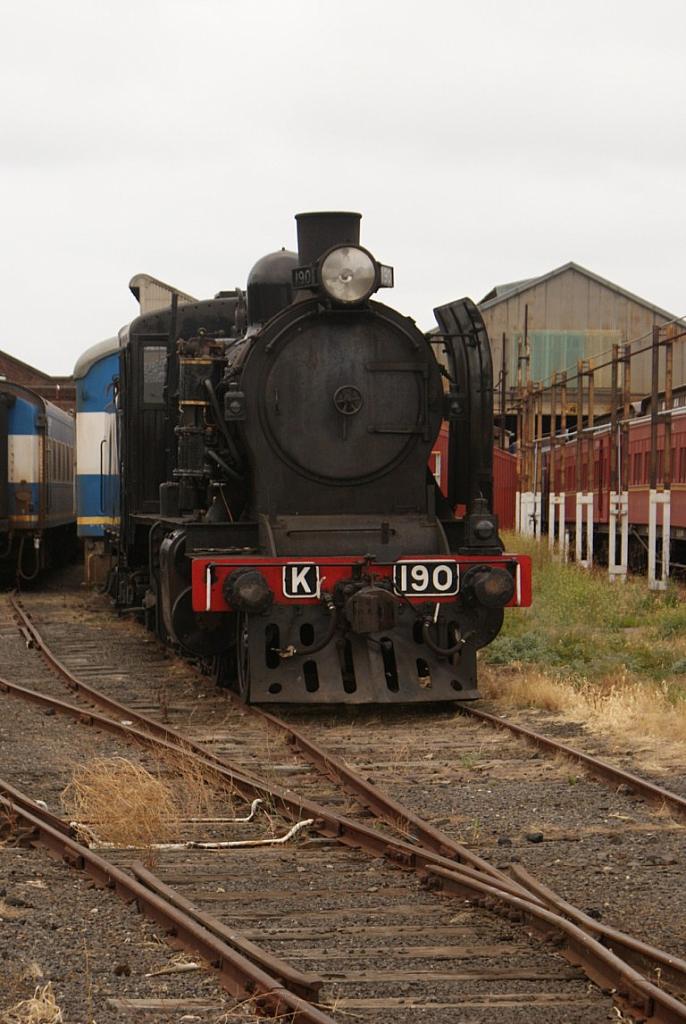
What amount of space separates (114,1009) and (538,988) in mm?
1270

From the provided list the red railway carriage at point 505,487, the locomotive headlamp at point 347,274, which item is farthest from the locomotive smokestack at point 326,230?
the red railway carriage at point 505,487

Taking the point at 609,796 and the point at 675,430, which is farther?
the point at 675,430

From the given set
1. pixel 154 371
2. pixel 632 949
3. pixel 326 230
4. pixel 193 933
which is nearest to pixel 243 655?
pixel 326 230

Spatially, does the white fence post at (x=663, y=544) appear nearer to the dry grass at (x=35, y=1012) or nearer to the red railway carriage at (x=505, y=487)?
the dry grass at (x=35, y=1012)

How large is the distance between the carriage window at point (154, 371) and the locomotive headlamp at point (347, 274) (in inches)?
139

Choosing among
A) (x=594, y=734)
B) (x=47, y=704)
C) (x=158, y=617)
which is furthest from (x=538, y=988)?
(x=158, y=617)

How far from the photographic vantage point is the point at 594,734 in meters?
8.97

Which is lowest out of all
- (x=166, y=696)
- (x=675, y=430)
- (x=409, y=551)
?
(x=166, y=696)

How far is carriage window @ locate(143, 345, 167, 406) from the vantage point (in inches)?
515

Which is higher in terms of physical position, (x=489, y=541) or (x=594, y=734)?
(x=489, y=541)

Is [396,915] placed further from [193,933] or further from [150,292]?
[150,292]

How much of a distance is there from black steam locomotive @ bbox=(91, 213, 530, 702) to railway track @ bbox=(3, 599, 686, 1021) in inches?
63.1

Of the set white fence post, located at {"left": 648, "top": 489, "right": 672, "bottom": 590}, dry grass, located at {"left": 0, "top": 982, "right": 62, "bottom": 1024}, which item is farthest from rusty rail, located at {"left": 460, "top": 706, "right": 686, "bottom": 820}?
white fence post, located at {"left": 648, "top": 489, "right": 672, "bottom": 590}

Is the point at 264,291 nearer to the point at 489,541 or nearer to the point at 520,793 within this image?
the point at 489,541
